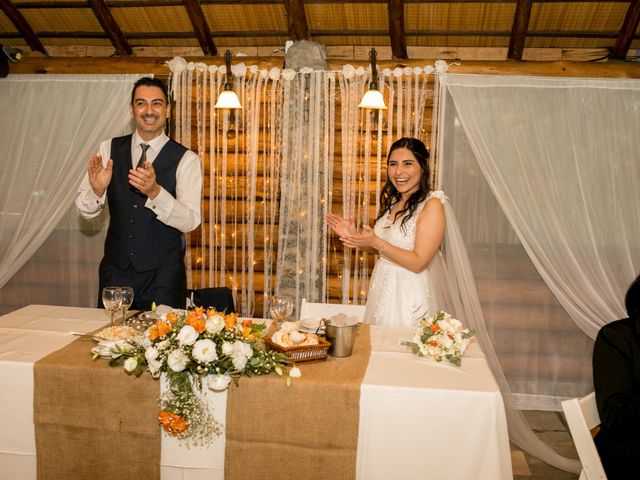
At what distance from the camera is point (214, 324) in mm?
2000

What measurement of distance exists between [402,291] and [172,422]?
5.01 feet

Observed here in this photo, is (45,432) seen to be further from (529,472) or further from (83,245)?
(83,245)

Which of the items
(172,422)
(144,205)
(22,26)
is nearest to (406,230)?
(144,205)

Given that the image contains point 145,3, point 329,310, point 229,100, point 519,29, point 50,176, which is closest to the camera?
point 329,310

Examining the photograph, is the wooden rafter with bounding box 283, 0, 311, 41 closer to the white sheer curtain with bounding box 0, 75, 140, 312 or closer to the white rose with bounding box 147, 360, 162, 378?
the white sheer curtain with bounding box 0, 75, 140, 312

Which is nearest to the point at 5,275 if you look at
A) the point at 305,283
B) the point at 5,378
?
the point at 305,283

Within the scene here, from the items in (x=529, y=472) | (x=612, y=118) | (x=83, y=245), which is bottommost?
(x=529, y=472)

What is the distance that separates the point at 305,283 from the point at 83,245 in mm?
1856

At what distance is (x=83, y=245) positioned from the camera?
5.18 meters

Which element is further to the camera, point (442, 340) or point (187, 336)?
point (442, 340)

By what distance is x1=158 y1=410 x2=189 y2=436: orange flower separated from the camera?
76.6 inches

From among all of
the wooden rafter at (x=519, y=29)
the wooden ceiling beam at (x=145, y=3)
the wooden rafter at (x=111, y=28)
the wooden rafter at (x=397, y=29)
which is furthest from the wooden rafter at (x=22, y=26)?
the wooden rafter at (x=519, y=29)

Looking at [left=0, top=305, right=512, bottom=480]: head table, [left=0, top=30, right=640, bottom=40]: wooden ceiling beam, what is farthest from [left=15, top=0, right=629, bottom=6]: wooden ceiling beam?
[left=0, top=305, right=512, bottom=480]: head table

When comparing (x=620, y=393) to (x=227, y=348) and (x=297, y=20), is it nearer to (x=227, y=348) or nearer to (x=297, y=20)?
(x=227, y=348)
